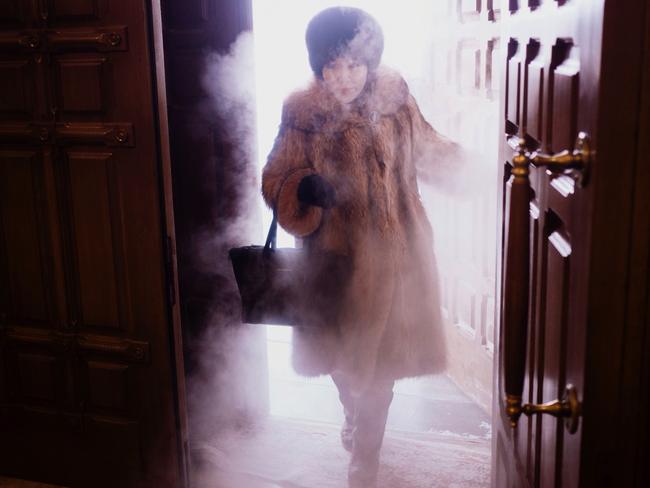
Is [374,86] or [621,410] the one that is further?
[374,86]

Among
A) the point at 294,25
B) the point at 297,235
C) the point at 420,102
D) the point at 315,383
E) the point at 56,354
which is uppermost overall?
the point at 294,25

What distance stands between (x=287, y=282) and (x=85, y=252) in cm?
70

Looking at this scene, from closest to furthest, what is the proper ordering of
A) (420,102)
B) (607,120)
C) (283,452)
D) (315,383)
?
(607,120), (283,452), (420,102), (315,383)

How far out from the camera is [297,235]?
2443 mm

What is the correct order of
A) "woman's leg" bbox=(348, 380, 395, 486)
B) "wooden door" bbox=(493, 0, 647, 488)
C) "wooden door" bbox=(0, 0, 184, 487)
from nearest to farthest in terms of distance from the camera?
"wooden door" bbox=(493, 0, 647, 488)
"wooden door" bbox=(0, 0, 184, 487)
"woman's leg" bbox=(348, 380, 395, 486)

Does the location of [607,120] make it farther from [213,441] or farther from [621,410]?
[213,441]

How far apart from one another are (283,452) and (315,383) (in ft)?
2.29

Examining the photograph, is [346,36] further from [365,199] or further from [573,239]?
[573,239]

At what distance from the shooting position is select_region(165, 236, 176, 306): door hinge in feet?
7.29

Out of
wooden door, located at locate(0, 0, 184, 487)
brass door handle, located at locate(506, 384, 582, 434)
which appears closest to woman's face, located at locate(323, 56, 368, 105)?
wooden door, located at locate(0, 0, 184, 487)

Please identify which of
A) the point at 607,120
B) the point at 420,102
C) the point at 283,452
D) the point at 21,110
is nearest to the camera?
the point at 607,120

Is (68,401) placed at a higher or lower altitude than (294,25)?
lower

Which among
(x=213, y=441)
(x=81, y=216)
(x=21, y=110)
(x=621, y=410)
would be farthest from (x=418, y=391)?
(x=621, y=410)

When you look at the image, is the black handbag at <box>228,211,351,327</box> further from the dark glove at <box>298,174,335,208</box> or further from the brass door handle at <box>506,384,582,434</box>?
the brass door handle at <box>506,384,582,434</box>
